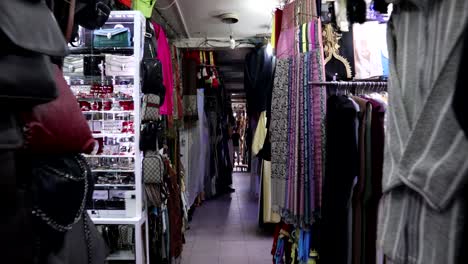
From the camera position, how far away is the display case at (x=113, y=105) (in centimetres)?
199

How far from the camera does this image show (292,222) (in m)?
1.90

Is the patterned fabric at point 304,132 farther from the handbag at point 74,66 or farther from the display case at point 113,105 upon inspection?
the handbag at point 74,66

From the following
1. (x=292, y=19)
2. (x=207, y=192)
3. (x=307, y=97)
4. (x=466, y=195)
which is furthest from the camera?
(x=207, y=192)

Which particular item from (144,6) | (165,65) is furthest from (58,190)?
(165,65)

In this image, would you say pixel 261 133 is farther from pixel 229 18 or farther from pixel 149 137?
pixel 149 137

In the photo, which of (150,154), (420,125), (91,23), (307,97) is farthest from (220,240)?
(420,125)

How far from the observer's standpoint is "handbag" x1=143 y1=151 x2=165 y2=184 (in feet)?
6.93

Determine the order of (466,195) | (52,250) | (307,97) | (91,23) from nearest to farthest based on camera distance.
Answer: (466,195), (52,250), (91,23), (307,97)

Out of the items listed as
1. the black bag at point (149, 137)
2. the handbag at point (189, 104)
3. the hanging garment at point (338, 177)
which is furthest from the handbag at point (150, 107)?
the handbag at point (189, 104)

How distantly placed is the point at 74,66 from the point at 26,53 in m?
1.56

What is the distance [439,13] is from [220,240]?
3.46 meters

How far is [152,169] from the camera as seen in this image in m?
2.12

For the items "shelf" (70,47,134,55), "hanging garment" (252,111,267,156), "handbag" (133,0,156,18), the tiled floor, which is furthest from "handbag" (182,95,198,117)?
"shelf" (70,47,134,55)

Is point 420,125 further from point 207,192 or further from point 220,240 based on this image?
point 207,192
